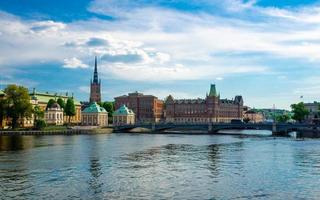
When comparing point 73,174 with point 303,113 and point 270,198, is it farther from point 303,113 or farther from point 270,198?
point 303,113

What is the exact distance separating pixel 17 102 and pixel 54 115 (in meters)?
45.9

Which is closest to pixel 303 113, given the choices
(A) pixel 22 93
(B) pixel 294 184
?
(A) pixel 22 93

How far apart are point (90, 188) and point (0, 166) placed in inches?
668

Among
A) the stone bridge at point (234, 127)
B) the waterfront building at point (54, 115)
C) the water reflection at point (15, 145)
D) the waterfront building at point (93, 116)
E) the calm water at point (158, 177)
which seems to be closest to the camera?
the calm water at point (158, 177)

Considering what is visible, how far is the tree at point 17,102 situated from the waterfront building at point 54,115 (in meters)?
41.6

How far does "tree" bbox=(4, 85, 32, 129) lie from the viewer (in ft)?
434

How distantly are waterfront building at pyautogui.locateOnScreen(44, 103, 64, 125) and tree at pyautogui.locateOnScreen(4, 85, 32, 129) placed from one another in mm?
41627

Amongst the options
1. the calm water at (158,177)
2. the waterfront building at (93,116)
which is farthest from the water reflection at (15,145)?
the waterfront building at (93,116)

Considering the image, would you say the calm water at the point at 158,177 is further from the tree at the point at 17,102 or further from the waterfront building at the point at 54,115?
the waterfront building at the point at 54,115

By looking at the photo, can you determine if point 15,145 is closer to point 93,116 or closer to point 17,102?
point 17,102

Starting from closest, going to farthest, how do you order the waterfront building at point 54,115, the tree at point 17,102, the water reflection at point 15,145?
the water reflection at point 15,145, the tree at point 17,102, the waterfront building at point 54,115

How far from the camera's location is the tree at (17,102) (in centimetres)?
13225

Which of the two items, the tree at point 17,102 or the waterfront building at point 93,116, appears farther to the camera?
the waterfront building at point 93,116

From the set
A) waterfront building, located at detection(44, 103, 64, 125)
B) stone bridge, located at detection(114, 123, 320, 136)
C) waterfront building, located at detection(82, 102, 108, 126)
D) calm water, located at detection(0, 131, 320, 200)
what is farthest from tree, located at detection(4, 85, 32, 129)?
calm water, located at detection(0, 131, 320, 200)
